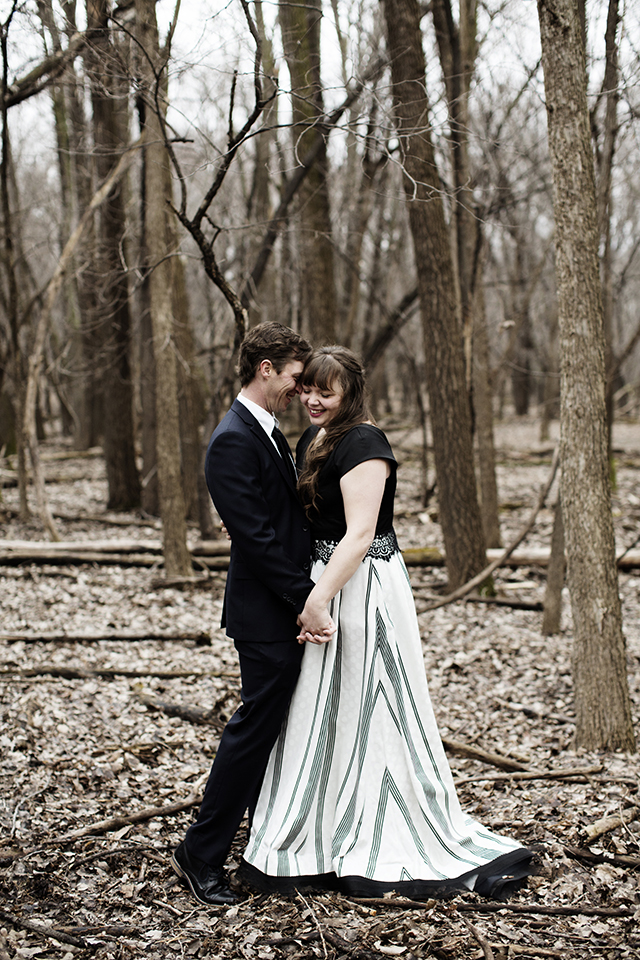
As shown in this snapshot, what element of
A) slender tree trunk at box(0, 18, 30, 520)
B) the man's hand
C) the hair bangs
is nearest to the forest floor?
the man's hand

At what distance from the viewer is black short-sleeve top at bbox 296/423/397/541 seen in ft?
9.61

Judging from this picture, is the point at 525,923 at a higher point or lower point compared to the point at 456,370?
lower

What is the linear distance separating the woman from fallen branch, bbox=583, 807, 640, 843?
1.40 feet

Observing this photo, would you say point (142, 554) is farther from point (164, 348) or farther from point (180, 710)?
point (180, 710)

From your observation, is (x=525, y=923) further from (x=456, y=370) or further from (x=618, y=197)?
(x=618, y=197)

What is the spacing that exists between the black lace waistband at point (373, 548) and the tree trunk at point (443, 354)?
4.38 metres

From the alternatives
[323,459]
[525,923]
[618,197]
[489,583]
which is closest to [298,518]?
[323,459]

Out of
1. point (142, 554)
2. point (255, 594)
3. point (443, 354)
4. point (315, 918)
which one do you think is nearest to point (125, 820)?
point (315, 918)

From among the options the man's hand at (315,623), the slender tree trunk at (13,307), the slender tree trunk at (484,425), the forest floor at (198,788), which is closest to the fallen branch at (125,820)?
the forest floor at (198,788)

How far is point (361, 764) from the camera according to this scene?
3.08 m

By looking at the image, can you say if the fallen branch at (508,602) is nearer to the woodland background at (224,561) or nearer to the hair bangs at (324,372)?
the woodland background at (224,561)

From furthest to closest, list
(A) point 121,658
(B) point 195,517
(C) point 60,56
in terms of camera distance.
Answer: (B) point 195,517
(A) point 121,658
(C) point 60,56

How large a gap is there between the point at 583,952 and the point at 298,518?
1839mm

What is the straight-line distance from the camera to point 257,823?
3.18m
